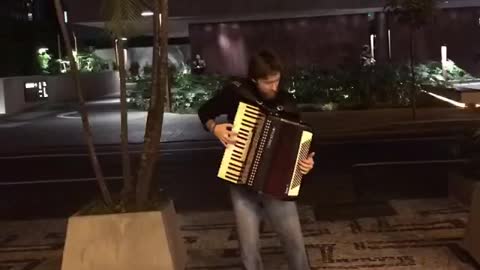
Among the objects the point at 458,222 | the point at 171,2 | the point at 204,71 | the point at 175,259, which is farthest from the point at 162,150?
the point at 204,71

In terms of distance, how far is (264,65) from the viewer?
15.1 ft

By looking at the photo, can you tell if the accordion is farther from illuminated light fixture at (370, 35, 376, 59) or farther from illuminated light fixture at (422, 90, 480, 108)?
illuminated light fixture at (370, 35, 376, 59)

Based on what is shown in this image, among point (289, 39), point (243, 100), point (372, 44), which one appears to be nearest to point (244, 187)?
point (243, 100)

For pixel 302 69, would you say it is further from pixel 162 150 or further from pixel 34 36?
pixel 34 36

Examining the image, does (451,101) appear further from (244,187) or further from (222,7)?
(244,187)

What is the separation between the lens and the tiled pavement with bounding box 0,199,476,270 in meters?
6.05

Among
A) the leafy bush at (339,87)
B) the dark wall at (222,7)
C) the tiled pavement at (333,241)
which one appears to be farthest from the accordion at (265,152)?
the dark wall at (222,7)

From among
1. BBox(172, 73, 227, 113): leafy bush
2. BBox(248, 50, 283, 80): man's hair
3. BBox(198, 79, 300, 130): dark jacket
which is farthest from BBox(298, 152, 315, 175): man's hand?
BBox(172, 73, 227, 113): leafy bush

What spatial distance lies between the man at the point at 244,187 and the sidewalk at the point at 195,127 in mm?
9873

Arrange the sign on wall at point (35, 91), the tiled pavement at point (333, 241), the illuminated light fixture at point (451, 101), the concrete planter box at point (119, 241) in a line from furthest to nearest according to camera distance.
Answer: the sign on wall at point (35, 91) < the illuminated light fixture at point (451, 101) < the tiled pavement at point (333, 241) < the concrete planter box at point (119, 241)

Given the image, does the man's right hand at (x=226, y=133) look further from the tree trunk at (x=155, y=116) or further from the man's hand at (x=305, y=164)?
the tree trunk at (x=155, y=116)

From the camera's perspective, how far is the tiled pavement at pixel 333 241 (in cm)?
605

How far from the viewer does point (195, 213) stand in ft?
27.8

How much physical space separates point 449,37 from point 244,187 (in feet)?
90.0
